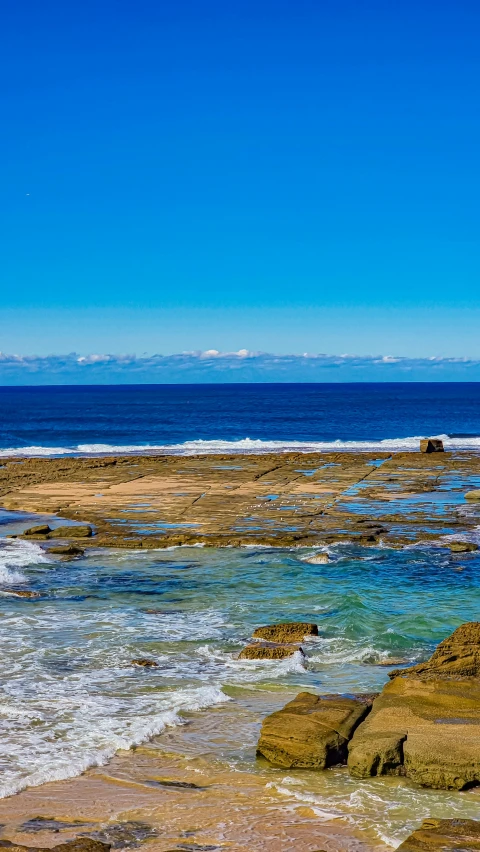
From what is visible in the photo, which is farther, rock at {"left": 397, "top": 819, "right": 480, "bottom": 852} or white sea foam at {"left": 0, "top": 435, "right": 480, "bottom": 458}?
white sea foam at {"left": 0, "top": 435, "right": 480, "bottom": 458}

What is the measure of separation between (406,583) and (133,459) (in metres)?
30.1

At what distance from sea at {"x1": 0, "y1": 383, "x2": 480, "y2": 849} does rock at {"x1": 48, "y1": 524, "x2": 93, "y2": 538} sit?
169 cm

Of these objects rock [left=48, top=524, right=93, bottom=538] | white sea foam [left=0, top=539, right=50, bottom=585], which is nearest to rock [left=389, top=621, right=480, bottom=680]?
white sea foam [left=0, top=539, right=50, bottom=585]

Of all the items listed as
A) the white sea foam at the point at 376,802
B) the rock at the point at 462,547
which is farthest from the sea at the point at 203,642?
Result: the rock at the point at 462,547

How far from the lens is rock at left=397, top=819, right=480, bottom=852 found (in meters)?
8.66

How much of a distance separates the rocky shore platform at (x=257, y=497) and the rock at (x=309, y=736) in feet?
48.6

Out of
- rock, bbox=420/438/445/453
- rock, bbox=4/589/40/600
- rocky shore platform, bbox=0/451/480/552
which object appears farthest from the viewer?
rock, bbox=420/438/445/453

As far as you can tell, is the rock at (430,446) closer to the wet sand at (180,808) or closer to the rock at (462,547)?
the rock at (462,547)

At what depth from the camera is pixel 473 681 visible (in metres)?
12.6

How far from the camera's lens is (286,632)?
686 inches

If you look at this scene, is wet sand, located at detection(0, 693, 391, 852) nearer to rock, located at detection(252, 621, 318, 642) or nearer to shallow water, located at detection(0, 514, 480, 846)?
shallow water, located at detection(0, 514, 480, 846)

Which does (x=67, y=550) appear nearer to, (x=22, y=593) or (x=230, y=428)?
(x=22, y=593)

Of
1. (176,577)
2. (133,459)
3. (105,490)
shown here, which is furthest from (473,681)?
(133,459)

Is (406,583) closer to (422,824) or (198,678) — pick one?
(198,678)
